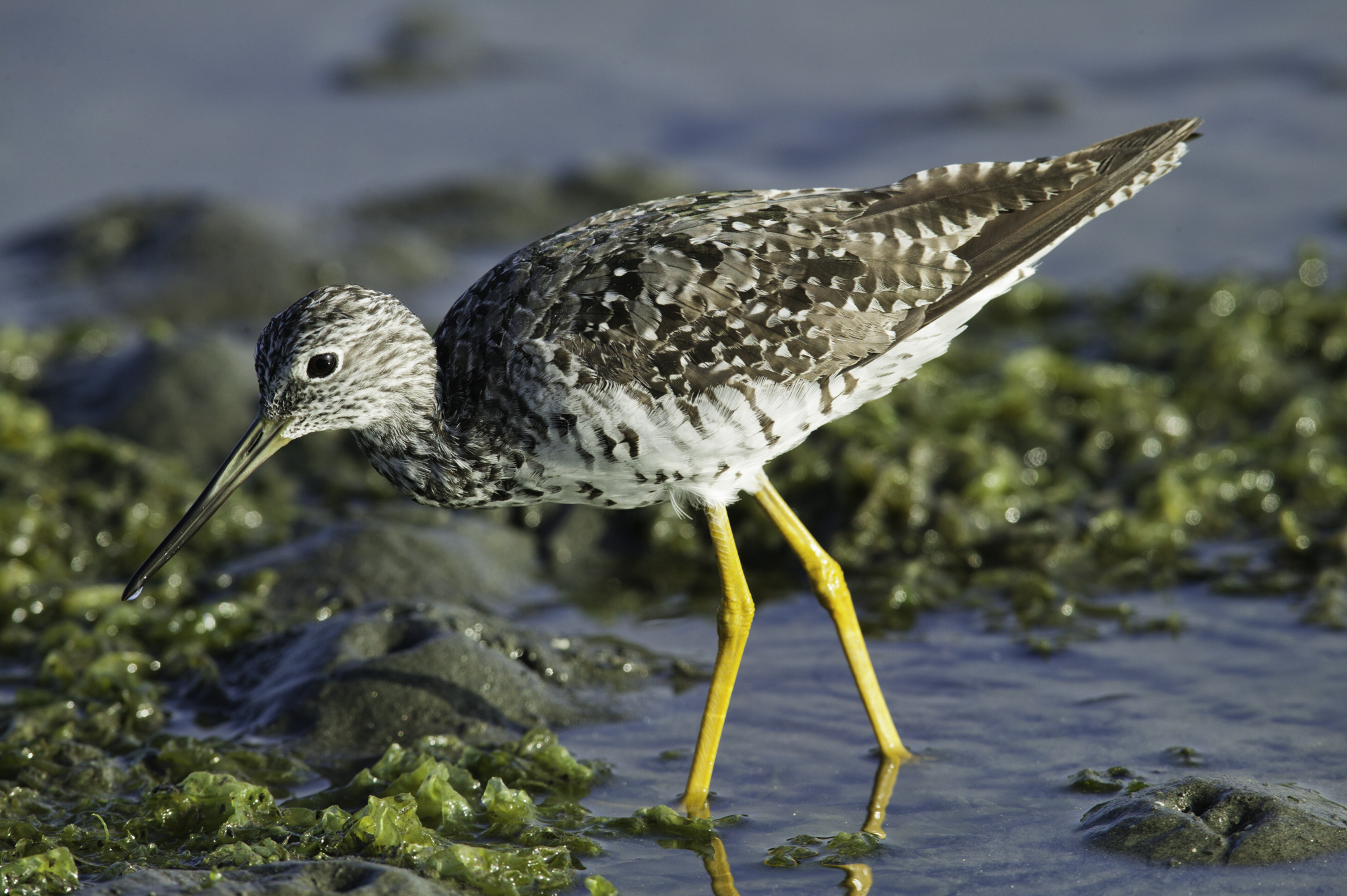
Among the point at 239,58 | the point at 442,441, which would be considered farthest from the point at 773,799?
the point at 239,58

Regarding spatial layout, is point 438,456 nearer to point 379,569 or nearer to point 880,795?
point 379,569

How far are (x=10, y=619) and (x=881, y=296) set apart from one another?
5.30 metres

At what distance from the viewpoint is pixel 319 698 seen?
6641 mm

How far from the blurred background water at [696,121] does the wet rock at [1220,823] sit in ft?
4.54

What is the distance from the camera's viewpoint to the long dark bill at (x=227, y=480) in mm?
6152

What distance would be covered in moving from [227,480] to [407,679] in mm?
1313

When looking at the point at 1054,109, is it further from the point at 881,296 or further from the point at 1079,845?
the point at 1079,845

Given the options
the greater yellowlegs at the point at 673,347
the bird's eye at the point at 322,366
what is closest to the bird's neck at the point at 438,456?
the greater yellowlegs at the point at 673,347

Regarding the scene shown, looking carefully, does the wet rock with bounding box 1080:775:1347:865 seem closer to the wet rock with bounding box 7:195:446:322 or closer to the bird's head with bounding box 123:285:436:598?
the bird's head with bounding box 123:285:436:598

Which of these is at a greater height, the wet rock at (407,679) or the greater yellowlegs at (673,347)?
the greater yellowlegs at (673,347)

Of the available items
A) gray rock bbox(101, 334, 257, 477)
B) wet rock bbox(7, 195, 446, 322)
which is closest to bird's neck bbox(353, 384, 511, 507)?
gray rock bbox(101, 334, 257, 477)

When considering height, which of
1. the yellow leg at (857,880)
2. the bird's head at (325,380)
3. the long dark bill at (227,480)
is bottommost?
the yellow leg at (857,880)

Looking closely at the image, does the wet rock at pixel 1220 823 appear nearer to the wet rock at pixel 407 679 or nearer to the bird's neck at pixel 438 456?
the wet rock at pixel 407 679

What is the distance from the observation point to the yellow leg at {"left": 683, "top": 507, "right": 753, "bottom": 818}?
246 inches
